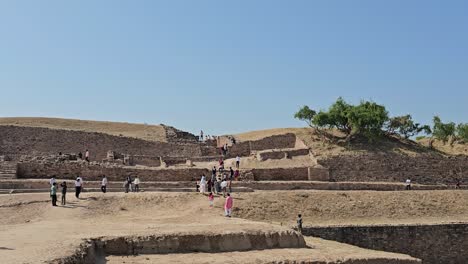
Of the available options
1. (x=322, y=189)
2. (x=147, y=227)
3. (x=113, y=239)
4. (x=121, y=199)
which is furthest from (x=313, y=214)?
(x=113, y=239)

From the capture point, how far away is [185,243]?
15.4 m

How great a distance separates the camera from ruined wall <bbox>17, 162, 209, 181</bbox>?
27656 millimetres

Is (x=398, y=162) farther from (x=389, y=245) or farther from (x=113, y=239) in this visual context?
(x=113, y=239)

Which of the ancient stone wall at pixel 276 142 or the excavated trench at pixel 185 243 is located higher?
the ancient stone wall at pixel 276 142

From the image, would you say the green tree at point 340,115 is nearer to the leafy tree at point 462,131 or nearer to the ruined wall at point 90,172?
the leafy tree at point 462,131

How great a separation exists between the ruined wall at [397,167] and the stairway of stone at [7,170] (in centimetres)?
1845

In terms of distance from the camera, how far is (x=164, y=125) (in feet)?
164

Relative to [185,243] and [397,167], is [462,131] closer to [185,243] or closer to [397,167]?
[397,167]

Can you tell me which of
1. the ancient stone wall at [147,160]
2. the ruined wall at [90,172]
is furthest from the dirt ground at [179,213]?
the ancient stone wall at [147,160]

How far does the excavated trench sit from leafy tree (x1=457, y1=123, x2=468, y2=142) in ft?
98.9

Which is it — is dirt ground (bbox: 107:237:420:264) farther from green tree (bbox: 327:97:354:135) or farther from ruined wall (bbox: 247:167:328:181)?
green tree (bbox: 327:97:354:135)

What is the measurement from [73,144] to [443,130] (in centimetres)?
2856

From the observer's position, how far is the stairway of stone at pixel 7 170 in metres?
26.6

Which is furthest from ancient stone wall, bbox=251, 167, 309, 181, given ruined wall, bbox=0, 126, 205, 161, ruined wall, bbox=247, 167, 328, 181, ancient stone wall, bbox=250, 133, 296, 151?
ruined wall, bbox=0, 126, 205, 161
